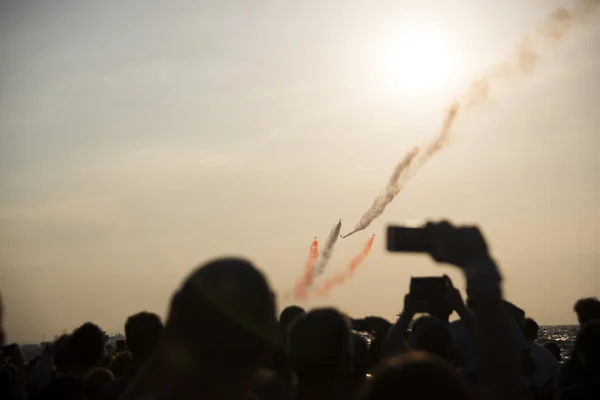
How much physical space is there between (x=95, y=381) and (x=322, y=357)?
14.9ft

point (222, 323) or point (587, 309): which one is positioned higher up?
point (222, 323)

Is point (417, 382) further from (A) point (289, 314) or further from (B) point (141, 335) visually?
(A) point (289, 314)

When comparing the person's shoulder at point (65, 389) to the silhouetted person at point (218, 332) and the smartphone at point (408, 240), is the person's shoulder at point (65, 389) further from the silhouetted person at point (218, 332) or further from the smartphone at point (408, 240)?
the smartphone at point (408, 240)

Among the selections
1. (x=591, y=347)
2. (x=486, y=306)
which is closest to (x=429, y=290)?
(x=591, y=347)

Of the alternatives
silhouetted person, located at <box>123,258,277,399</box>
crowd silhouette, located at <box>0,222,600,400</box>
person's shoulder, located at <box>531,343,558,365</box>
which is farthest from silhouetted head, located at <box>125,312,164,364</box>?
person's shoulder, located at <box>531,343,558,365</box>

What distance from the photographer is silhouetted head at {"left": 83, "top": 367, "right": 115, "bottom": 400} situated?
845 centimetres

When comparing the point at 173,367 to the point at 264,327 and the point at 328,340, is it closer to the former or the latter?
the point at 264,327

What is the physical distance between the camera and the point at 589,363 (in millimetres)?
6773

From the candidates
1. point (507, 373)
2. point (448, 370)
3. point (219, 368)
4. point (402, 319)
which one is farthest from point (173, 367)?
point (402, 319)

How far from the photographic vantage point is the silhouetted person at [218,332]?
11.8 ft

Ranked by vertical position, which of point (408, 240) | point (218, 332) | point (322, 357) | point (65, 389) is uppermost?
point (408, 240)

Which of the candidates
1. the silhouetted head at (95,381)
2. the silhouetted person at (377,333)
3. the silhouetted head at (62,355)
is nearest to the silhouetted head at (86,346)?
the silhouetted head at (62,355)

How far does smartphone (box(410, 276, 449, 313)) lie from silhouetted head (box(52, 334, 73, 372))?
5433mm

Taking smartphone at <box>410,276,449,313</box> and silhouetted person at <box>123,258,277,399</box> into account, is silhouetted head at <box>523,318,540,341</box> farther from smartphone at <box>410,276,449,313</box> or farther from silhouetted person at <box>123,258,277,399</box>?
silhouetted person at <box>123,258,277,399</box>
